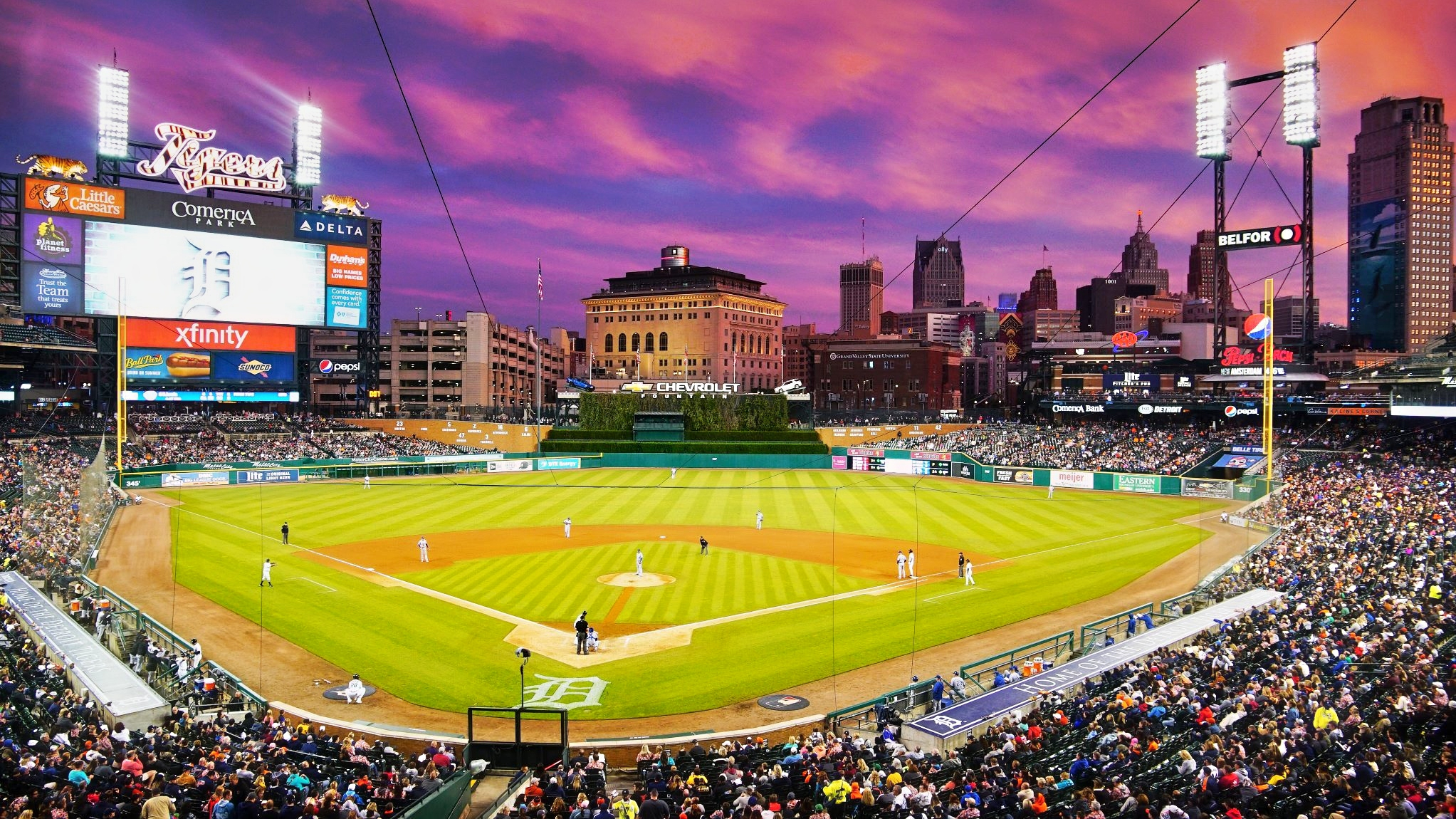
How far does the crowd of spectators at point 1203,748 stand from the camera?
35.2 feet

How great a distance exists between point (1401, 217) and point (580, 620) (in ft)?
752

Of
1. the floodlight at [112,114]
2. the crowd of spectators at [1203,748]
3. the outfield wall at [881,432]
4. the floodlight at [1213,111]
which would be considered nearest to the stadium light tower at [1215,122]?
the floodlight at [1213,111]

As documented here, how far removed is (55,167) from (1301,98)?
8755 cm

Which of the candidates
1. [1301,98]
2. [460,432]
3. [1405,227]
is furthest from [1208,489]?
[1405,227]

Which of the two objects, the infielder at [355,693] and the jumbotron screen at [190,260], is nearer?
the infielder at [355,693]

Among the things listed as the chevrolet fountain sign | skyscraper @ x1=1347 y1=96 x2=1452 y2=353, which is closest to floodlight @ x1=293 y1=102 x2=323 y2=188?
the chevrolet fountain sign

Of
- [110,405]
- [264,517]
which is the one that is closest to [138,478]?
[110,405]

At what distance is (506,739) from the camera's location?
1842cm

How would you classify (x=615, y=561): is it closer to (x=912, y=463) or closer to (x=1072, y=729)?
(x=1072, y=729)

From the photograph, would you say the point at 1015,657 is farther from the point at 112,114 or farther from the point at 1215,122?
the point at 112,114

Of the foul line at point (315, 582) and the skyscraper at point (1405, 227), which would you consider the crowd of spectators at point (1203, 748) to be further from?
the skyscraper at point (1405, 227)

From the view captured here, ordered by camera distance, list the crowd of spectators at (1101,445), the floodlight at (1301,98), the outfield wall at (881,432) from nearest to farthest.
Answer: the floodlight at (1301,98)
the crowd of spectators at (1101,445)
the outfield wall at (881,432)

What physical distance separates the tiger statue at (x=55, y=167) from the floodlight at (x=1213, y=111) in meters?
81.9

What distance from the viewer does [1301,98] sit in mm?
56656
